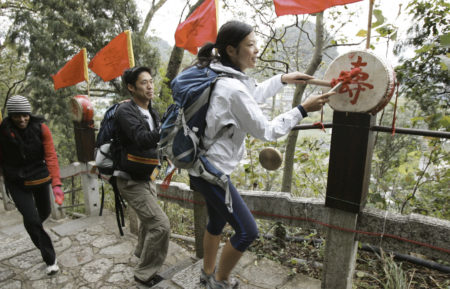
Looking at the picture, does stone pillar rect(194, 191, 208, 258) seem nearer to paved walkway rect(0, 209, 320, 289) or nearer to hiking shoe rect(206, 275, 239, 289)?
paved walkway rect(0, 209, 320, 289)

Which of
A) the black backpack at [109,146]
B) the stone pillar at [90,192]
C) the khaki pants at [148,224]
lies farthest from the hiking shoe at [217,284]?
the stone pillar at [90,192]

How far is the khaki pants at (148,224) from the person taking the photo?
2486 millimetres

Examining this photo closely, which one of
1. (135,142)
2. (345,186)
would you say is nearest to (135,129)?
(135,142)

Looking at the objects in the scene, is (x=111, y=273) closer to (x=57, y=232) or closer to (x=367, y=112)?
(x=57, y=232)

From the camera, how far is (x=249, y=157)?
4102 millimetres

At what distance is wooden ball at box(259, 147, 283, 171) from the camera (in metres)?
2.40

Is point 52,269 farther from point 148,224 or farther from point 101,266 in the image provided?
Result: point 148,224

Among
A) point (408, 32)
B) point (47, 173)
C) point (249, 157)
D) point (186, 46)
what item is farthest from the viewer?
point (249, 157)

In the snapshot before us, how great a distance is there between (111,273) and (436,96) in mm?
4219

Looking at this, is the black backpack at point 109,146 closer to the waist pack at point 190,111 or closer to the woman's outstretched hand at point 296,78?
the waist pack at point 190,111

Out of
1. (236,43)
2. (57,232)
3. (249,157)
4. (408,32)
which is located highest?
(408,32)

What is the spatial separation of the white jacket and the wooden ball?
611 mm

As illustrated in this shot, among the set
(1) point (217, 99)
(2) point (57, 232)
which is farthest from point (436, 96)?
(2) point (57, 232)

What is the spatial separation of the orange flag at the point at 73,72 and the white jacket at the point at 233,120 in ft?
10.1
